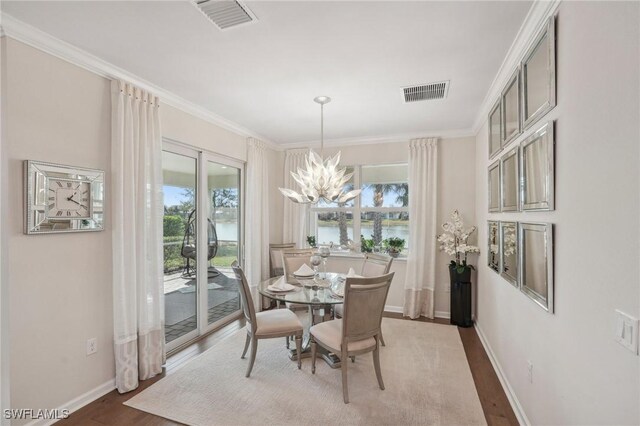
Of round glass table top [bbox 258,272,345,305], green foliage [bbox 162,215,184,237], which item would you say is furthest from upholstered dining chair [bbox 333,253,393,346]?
green foliage [bbox 162,215,184,237]

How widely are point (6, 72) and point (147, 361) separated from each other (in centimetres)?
241

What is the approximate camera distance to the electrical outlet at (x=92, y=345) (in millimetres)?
2389

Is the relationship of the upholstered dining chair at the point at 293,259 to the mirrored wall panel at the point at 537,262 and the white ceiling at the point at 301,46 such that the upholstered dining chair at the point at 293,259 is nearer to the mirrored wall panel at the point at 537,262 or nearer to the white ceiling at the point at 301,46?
the white ceiling at the point at 301,46

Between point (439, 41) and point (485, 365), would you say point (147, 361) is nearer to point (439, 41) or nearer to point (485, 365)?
point (485, 365)

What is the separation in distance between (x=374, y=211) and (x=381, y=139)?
3.80ft

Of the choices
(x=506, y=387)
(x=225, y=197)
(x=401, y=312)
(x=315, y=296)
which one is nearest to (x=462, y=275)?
(x=401, y=312)

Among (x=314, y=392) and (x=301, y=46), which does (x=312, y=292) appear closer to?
(x=314, y=392)

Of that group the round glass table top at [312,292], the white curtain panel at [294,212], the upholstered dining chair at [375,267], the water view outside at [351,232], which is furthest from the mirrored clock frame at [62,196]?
→ the water view outside at [351,232]

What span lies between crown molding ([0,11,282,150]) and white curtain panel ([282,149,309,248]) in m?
1.90

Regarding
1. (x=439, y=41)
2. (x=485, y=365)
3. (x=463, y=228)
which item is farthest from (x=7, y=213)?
(x=463, y=228)

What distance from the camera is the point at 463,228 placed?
4.25 m

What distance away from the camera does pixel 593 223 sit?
128 centimetres

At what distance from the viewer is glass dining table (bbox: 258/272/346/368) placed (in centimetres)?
270

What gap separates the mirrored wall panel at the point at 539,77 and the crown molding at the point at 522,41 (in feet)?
0.21
